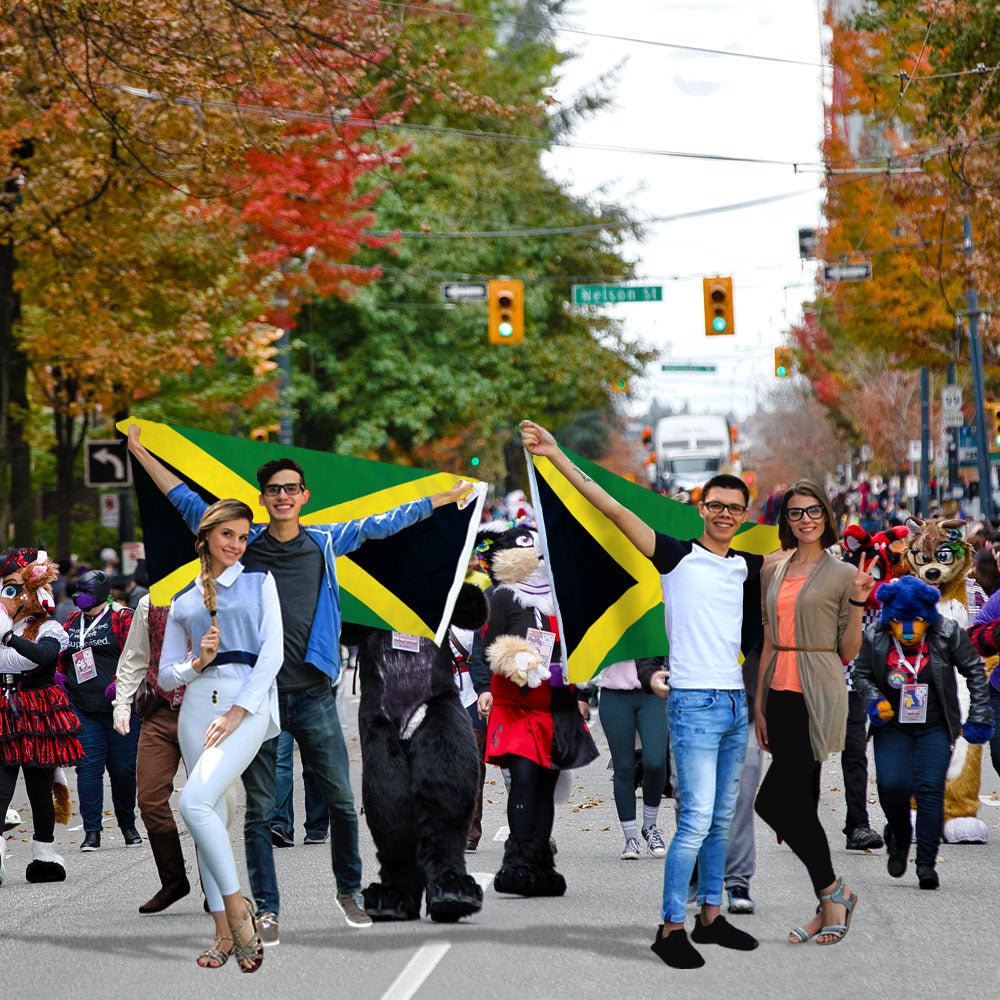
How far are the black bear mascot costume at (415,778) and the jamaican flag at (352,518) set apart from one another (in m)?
0.18

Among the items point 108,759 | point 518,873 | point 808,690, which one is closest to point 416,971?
point 518,873

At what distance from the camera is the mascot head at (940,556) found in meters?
10.4

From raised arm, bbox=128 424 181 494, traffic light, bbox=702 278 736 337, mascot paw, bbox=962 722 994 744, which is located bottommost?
mascot paw, bbox=962 722 994 744

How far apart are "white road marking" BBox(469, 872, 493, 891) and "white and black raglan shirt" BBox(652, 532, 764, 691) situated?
235 centimetres

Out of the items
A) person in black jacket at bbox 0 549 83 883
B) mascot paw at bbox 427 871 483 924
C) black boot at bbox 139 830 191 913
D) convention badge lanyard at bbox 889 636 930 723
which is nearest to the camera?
mascot paw at bbox 427 871 483 924

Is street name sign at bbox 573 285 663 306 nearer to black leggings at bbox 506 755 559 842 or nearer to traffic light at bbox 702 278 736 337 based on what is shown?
traffic light at bbox 702 278 736 337

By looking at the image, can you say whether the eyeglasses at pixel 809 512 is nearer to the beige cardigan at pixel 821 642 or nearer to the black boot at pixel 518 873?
the beige cardigan at pixel 821 642

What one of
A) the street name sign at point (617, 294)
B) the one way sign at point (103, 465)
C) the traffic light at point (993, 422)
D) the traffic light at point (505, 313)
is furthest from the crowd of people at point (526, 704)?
the traffic light at point (993, 422)

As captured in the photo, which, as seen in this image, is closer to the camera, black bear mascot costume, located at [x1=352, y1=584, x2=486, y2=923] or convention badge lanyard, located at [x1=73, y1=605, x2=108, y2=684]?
black bear mascot costume, located at [x1=352, y1=584, x2=486, y2=923]

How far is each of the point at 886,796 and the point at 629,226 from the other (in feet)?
132

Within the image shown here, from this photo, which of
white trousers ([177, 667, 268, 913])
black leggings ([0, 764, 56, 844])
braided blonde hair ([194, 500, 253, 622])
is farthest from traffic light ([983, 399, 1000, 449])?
white trousers ([177, 667, 268, 913])

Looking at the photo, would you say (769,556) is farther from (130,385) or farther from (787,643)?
(130,385)

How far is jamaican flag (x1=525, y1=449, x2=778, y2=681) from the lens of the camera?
8.88m

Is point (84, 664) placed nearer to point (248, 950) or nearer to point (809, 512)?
point (248, 950)
